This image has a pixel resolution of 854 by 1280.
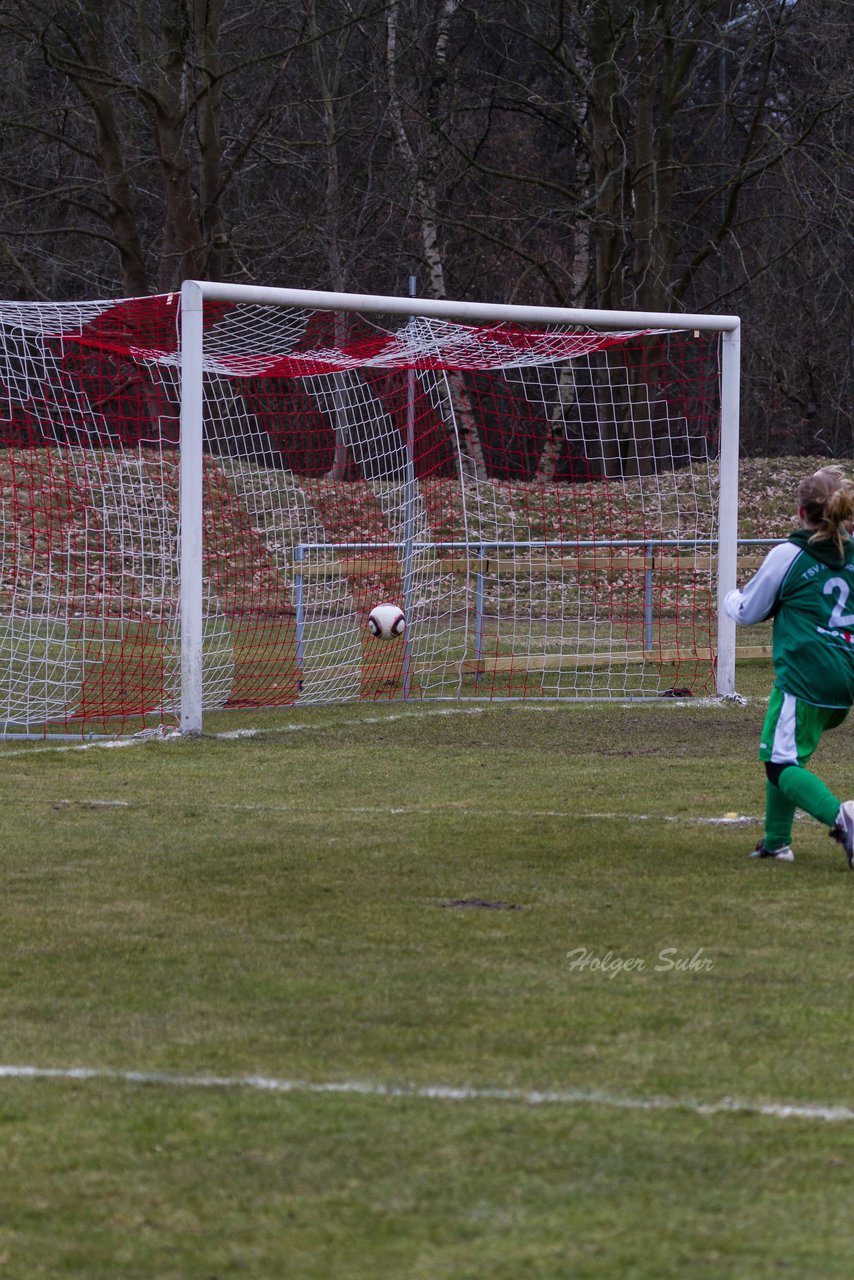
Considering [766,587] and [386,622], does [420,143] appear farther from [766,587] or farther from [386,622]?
[766,587]

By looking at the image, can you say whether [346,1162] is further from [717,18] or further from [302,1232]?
[717,18]

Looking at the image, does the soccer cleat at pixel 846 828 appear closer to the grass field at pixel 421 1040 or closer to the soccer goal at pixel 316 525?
the grass field at pixel 421 1040

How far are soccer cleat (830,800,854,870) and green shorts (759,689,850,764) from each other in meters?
0.29

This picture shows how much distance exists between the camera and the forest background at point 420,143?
26.0 metres

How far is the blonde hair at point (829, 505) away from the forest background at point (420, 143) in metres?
18.8

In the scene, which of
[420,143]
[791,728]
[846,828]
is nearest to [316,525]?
[791,728]

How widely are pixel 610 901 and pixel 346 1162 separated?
267 cm

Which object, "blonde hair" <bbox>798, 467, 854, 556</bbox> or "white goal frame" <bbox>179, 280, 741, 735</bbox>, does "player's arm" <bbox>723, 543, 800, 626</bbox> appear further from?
"white goal frame" <bbox>179, 280, 741, 735</bbox>

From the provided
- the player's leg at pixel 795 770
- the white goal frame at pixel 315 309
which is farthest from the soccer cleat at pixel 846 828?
the white goal frame at pixel 315 309

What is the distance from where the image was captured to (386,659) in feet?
48.9

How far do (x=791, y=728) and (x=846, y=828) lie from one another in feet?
1.51

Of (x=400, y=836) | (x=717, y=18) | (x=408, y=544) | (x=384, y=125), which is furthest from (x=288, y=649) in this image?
(x=717, y=18)

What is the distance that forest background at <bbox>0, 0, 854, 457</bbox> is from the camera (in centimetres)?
2595

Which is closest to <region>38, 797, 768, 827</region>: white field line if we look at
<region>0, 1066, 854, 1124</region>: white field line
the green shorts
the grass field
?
the grass field
